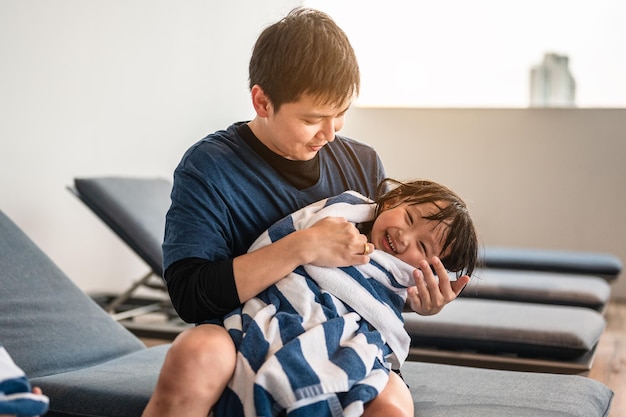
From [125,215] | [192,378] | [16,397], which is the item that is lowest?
[125,215]

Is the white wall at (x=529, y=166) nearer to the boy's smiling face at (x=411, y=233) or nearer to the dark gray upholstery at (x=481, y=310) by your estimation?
the dark gray upholstery at (x=481, y=310)

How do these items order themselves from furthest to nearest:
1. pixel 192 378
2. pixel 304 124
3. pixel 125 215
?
pixel 125 215 → pixel 304 124 → pixel 192 378

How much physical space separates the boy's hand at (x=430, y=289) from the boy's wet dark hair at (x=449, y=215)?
0.06 metres

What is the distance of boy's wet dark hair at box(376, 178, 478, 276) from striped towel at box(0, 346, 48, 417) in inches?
32.5

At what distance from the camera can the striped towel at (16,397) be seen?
3.76ft

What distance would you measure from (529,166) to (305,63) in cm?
457

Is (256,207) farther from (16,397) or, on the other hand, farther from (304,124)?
(16,397)

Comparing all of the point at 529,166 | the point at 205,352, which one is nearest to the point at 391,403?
the point at 205,352

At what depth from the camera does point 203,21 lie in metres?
5.15

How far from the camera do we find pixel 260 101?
1697 millimetres

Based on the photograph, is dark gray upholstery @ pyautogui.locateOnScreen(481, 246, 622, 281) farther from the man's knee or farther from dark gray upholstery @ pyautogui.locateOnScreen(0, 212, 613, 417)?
the man's knee

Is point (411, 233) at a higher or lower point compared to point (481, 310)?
higher

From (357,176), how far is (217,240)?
0.45m

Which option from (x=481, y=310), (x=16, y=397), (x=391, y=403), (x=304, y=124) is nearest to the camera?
(x=16, y=397)
